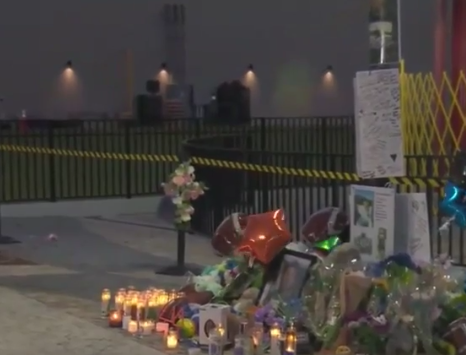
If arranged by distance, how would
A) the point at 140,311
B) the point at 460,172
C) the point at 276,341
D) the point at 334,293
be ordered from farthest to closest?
the point at 140,311 < the point at 460,172 < the point at 334,293 < the point at 276,341

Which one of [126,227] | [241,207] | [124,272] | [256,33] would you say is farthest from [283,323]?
[256,33]

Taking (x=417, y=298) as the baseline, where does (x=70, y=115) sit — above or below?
above

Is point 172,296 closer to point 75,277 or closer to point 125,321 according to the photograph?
point 125,321

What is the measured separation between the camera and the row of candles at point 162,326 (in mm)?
6590

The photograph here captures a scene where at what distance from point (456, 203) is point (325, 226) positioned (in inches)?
41.4

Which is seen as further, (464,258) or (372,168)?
(464,258)

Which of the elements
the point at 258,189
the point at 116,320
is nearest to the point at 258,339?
the point at 116,320

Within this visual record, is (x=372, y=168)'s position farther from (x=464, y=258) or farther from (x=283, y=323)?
(x=464, y=258)

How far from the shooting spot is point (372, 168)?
22.7 feet

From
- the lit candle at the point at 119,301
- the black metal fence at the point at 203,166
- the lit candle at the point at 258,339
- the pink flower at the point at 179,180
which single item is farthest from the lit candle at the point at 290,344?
the pink flower at the point at 179,180

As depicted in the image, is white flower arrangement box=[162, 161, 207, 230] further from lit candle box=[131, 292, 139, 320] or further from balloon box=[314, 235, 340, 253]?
balloon box=[314, 235, 340, 253]

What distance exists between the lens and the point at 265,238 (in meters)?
7.41

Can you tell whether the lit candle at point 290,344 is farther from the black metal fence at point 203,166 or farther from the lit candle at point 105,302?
the black metal fence at point 203,166

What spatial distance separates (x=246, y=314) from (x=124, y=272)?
3566mm
